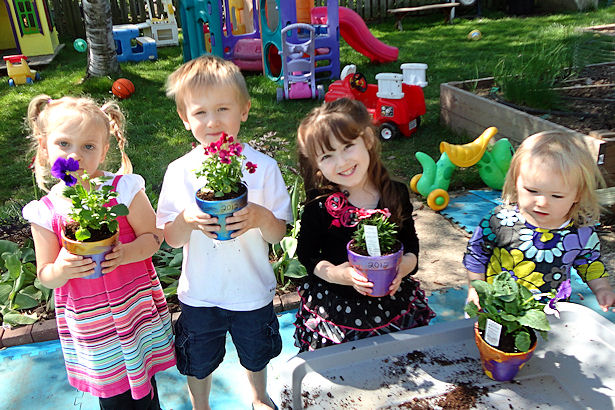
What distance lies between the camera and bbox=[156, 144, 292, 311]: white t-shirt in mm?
1921

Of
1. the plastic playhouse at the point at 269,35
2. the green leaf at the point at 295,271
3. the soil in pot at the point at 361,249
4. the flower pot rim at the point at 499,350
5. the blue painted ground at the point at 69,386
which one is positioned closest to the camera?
the flower pot rim at the point at 499,350

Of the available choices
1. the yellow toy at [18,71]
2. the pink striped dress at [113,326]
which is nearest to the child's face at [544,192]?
the pink striped dress at [113,326]

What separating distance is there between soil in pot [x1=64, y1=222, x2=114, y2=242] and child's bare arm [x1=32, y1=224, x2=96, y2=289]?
7 centimetres

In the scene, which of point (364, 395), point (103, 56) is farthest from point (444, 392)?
point (103, 56)

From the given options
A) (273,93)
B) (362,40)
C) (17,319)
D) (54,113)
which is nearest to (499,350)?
(54,113)

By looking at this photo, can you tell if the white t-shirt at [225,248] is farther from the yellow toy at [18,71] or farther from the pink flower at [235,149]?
the yellow toy at [18,71]

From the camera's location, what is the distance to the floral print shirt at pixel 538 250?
6.34 feet

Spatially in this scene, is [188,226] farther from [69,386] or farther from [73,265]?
[69,386]

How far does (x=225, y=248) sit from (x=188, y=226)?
22 centimetres

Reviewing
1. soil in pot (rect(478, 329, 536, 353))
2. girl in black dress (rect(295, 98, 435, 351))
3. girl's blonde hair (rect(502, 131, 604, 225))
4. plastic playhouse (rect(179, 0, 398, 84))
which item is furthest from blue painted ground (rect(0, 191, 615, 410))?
plastic playhouse (rect(179, 0, 398, 84))

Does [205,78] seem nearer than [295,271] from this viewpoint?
Yes

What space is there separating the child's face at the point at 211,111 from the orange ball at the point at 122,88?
20.0 ft

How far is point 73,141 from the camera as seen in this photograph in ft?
5.90

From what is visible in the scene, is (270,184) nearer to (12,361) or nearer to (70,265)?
(70,265)
